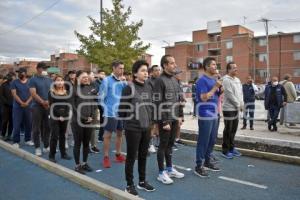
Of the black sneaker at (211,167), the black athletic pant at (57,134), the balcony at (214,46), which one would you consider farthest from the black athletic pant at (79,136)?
the balcony at (214,46)

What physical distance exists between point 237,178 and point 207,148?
0.81m

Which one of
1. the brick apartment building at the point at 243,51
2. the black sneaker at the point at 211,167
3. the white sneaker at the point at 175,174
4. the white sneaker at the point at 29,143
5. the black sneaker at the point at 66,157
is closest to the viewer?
the white sneaker at the point at 175,174

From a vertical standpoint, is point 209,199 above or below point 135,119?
below

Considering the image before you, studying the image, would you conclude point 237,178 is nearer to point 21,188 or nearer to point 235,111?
→ point 235,111

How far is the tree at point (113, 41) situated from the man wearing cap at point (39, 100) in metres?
10.2

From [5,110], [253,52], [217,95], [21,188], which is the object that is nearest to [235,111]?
[217,95]

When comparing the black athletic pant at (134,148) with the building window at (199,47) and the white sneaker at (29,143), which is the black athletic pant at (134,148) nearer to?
the white sneaker at (29,143)

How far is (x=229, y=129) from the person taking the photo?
25.1 feet

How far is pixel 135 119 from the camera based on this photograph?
5203 millimetres

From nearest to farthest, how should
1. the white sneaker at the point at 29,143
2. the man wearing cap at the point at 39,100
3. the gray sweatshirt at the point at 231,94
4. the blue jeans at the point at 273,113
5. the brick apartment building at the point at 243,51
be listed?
the gray sweatshirt at the point at 231,94 < the man wearing cap at the point at 39,100 < the white sneaker at the point at 29,143 < the blue jeans at the point at 273,113 < the brick apartment building at the point at 243,51

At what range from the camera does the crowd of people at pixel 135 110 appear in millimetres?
5324

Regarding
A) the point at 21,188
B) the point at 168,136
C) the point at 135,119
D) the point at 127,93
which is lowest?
the point at 21,188

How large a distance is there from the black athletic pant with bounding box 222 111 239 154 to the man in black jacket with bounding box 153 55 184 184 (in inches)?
78.3

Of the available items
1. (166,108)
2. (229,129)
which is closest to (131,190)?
(166,108)
